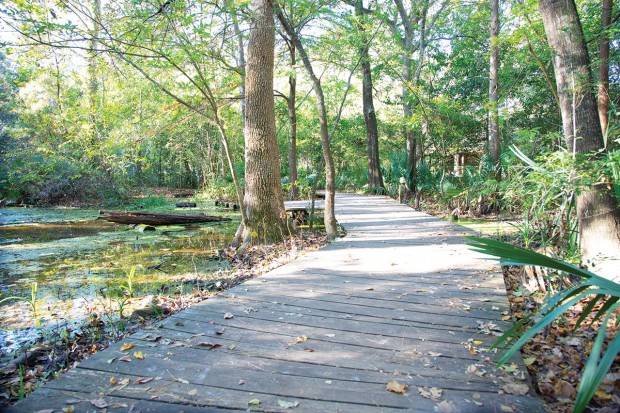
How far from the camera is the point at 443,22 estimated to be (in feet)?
42.4

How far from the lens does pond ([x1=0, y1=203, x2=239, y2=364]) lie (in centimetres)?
396

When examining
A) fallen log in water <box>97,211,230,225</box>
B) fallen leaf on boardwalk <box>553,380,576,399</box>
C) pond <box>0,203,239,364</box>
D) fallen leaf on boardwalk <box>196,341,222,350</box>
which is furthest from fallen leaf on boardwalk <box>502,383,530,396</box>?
fallen log in water <box>97,211,230,225</box>

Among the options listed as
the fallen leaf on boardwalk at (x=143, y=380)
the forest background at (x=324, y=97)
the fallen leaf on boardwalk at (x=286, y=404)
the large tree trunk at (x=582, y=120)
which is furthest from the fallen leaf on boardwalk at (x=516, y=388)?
the large tree trunk at (x=582, y=120)

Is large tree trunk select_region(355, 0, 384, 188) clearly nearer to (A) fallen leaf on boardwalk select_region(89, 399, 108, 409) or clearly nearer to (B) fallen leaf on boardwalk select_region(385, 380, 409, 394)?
(B) fallen leaf on boardwalk select_region(385, 380, 409, 394)

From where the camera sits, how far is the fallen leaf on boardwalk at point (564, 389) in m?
1.93

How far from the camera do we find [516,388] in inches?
71.3

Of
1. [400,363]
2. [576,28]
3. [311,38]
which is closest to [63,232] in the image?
[311,38]

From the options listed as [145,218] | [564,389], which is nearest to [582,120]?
[564,389]

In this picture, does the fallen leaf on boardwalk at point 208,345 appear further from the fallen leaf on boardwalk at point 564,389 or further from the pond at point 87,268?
the fallen leaf on boardwalk at point 564,389

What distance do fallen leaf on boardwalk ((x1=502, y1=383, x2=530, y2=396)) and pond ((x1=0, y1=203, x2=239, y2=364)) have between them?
316 cm

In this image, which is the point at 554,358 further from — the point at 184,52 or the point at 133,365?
the point at 184,52

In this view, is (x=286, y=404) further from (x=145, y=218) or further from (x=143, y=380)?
(x=145, y=218)

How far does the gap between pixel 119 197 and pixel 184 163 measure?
8.24m

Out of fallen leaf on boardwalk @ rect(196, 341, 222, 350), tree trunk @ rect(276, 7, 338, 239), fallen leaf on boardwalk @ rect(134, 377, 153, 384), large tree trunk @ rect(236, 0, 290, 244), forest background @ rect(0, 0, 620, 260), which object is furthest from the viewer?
large tree trunk @ rect(236, 0, 290, 244)
